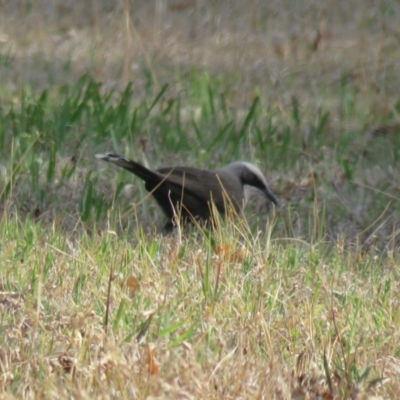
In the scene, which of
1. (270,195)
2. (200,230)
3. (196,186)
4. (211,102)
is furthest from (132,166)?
(211,102)

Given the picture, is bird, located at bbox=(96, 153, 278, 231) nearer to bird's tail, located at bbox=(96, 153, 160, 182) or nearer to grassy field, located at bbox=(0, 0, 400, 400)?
bird's tail, located at bbox=(96, 153, 160, 182)

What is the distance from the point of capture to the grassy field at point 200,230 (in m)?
2.93

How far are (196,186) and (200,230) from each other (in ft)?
3.01

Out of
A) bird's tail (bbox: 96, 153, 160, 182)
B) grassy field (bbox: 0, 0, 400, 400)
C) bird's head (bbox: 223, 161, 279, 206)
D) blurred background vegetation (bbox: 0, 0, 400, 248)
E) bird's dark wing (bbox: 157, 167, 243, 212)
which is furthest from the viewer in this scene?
bird's head (bbox: 223, 161, 279, 206)

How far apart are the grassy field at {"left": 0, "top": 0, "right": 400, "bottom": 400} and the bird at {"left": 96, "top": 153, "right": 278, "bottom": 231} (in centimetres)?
14

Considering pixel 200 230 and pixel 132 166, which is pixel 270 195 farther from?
pixel 200 230

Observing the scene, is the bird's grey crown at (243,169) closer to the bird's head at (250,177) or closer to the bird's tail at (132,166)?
the bird's head at (250,177)

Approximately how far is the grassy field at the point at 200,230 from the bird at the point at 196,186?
0.46 feet

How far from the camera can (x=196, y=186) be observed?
5.44 metres

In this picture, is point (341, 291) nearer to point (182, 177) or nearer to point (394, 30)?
point (182, 177)

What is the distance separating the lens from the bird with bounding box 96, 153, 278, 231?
17.0ft

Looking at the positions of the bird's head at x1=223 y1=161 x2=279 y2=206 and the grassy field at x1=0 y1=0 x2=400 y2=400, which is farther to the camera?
the bird's head at x1=223 y1=161 x2=279 y2=206

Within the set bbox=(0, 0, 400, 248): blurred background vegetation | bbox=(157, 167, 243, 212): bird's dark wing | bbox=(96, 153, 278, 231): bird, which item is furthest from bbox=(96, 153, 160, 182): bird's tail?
bbox=(0, 0, 400, 248): blurred background vegetation

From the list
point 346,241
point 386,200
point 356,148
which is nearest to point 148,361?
point 346,241
